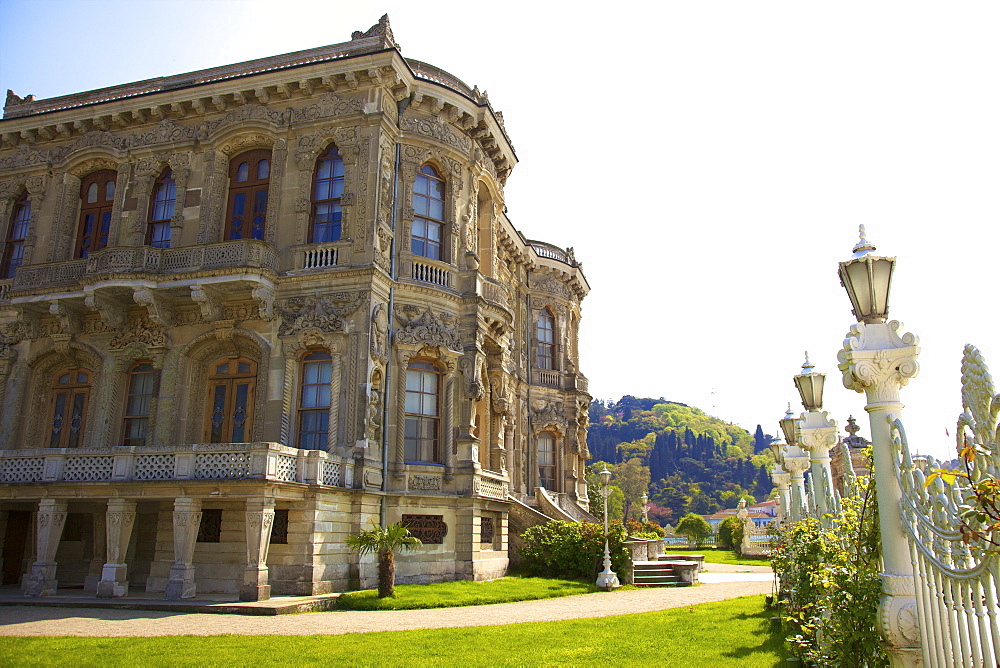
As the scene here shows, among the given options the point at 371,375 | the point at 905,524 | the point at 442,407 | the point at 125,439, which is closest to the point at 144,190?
the point at 125,439

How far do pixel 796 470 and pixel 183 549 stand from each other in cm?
1220

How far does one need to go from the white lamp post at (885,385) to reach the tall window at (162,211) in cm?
2049

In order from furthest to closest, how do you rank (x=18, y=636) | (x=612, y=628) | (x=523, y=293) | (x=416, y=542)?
(x=523, y=293)
(x=416, y=542)
(x=612, y=628)
(x=18, y=636)

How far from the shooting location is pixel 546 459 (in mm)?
32875

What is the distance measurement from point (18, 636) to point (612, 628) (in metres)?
9.04

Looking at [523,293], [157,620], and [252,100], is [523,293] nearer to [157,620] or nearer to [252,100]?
[252,100]

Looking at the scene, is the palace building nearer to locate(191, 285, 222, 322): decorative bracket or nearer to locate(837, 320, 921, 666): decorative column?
locate(191, 285, 222, 322): decorative bracket

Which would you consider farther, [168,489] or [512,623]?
[168,489]

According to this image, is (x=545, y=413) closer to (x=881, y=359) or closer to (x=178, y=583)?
(x=178, y=583)

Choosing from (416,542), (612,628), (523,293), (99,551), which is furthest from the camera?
(523,293)

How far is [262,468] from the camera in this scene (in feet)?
49.9

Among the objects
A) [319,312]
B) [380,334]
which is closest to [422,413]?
[380,334]

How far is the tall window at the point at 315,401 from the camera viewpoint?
19.3m

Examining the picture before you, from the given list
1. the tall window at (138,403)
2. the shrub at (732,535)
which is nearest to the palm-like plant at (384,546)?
the tall window at (138,403)
